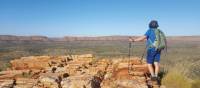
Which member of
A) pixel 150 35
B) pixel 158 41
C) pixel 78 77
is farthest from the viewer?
pixel 78 77

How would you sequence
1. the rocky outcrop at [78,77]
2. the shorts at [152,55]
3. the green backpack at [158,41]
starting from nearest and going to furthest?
the green backpack at [158,41]
the shorts at [152,55]
the rocky outcrop at [78,77]

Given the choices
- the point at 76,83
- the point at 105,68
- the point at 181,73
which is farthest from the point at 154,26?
the point at 105,68

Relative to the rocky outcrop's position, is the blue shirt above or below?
above

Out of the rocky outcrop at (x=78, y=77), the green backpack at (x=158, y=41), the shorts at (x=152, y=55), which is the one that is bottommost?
the rocky outcrop at (x=78, y=77)

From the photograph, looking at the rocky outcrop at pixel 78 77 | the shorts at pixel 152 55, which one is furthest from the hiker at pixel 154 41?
the rocky outcrop at pixel 78 77

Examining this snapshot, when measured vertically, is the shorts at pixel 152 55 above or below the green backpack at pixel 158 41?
below

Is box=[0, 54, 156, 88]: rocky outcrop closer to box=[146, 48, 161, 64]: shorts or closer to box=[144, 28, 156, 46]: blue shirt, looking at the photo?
box=[146, 48, 161, 64]: shorts

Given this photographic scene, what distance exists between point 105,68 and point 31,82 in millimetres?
5334

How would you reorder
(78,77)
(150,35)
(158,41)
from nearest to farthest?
(158,41)
(150,35)
(78,77)

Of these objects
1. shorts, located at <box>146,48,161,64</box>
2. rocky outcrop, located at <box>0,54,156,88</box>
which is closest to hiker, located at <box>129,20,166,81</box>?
shorts, located at <box>146,48,161,64</box>

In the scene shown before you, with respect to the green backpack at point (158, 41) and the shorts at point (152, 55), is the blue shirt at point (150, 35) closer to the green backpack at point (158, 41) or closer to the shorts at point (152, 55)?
the green backpack at point (158, 41)

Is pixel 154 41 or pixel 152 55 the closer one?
pixel 154 41

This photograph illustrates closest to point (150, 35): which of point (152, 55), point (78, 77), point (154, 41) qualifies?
point (154, 41)

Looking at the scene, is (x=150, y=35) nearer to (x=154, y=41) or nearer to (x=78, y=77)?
(x=154, y=41)
